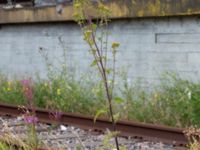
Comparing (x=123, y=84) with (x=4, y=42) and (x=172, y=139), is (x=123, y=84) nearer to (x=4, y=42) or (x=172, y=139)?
(x=172, y=139)

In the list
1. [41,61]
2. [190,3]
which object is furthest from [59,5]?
[190,3]

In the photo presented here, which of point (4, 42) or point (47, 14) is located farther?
point (4, 42)

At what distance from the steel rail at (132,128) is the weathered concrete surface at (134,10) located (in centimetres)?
230

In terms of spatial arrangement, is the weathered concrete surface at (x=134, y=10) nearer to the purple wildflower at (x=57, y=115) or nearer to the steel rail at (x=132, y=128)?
the steel rail at (x=132, y=128)

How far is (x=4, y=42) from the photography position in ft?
43.8

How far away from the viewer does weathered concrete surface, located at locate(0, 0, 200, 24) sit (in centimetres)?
878

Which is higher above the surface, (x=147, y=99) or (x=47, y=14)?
(x=47, y=14)

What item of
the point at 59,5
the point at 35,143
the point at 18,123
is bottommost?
the point at 18,123

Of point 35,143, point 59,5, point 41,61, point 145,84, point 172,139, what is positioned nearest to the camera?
point 35,143

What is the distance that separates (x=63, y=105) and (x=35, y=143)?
3485 mm

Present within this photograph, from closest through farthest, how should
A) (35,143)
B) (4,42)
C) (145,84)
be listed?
(35,143) < (145,84) < (4,42)

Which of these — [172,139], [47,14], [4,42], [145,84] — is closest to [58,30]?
[47,14]

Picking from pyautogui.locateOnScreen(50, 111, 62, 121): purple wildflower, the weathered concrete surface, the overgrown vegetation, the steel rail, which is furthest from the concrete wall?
pyautogui.locateOnScreen(50, 111, 62, 121): purple wildflower

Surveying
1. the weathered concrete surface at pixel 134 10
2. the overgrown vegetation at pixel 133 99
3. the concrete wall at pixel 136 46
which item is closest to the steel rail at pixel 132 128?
the overgrown vegetation at pixel 133 99
